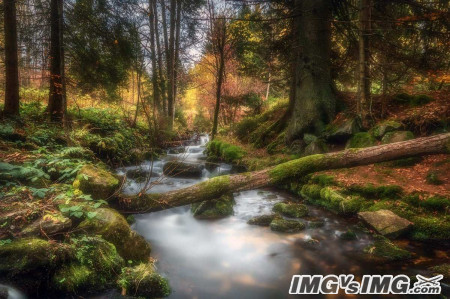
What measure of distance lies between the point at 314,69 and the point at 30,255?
9.38 m

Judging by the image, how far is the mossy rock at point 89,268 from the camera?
305cm

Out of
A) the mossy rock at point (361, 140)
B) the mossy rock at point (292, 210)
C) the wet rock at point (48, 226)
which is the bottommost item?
the mossy rock at point (292, 210)

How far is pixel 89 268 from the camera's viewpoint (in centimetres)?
321

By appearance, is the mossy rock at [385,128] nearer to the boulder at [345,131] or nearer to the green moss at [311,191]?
the boulder at [345,131]

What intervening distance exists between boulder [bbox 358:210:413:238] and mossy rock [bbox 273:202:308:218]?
1.29 metres

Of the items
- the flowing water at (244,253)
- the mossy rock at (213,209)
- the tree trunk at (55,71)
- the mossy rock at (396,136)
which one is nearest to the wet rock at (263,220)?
the flowing water at (244,253)

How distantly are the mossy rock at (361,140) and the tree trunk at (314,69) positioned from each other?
1672 mm

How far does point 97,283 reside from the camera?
3207 mm

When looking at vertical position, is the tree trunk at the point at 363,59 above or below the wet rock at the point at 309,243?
above

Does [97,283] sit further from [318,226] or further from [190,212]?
[318,226]

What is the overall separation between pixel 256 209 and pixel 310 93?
16.3ft

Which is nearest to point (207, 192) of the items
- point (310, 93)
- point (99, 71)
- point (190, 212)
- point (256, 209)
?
point (190, 212)

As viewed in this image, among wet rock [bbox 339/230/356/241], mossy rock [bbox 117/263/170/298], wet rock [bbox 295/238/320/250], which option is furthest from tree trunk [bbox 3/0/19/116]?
wet rock [bbox 339/230/356/241]

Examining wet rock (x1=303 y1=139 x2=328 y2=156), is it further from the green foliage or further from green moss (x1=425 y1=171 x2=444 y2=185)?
the green foliage
